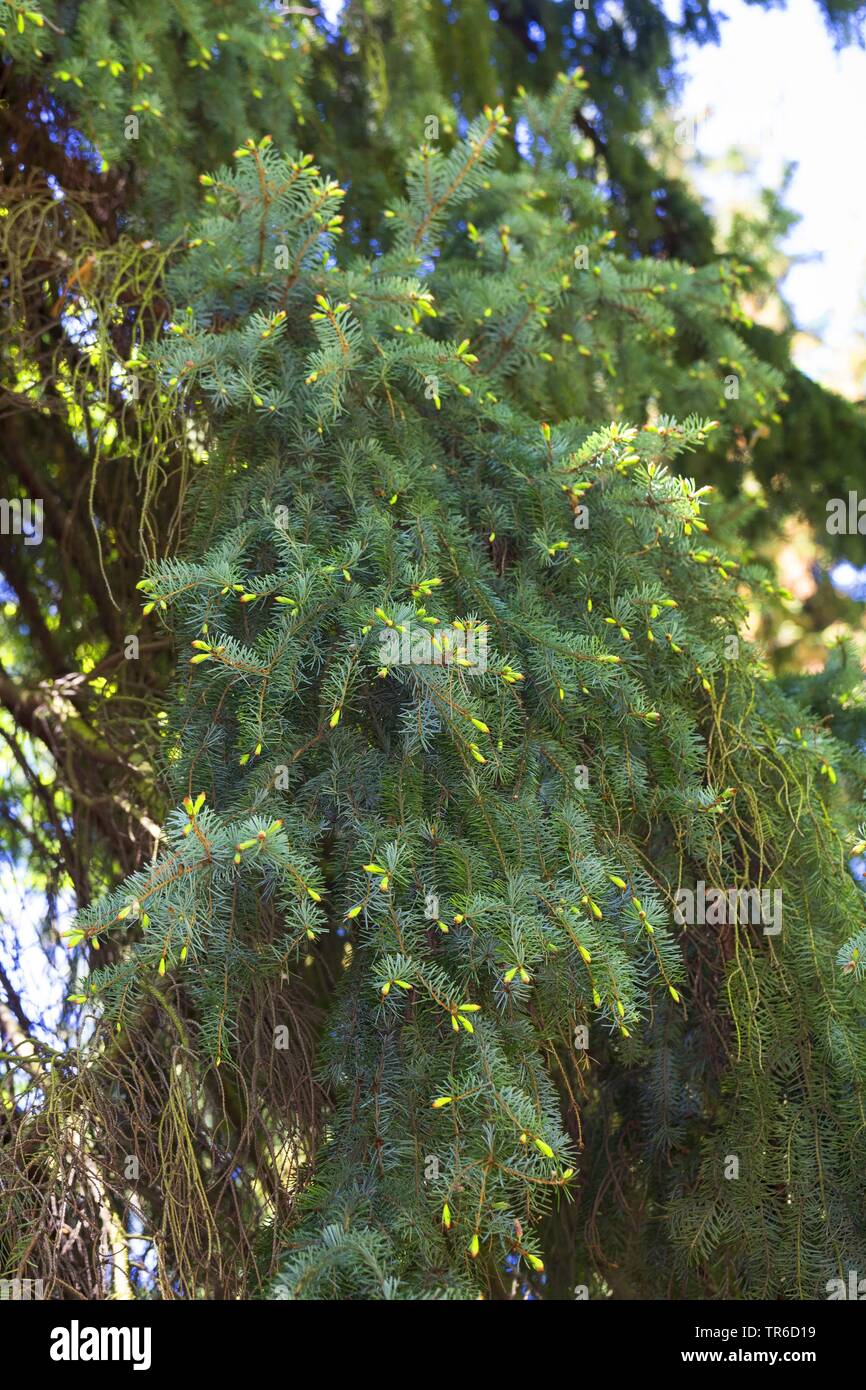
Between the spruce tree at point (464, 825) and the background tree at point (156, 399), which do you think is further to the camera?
the background tree at point (156, 399)

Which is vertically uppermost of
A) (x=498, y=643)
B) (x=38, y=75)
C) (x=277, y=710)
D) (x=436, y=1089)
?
(x=38, y=75)

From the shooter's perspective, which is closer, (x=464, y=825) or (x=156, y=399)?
(x=464, y=825)

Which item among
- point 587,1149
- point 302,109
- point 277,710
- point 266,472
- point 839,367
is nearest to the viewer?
point 277,710

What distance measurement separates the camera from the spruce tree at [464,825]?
5.41 ft

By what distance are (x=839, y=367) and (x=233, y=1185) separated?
8006mm

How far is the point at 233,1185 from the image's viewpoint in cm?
201

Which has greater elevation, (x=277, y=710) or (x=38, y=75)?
(x=38, y=75)

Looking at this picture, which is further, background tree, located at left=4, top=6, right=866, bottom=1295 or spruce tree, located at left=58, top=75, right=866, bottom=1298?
background tree, located at left=4, top=6, right=866, bottom=1295

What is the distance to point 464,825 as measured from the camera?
70.3 inches

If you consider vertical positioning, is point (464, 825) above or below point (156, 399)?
below

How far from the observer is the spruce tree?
1650mm
